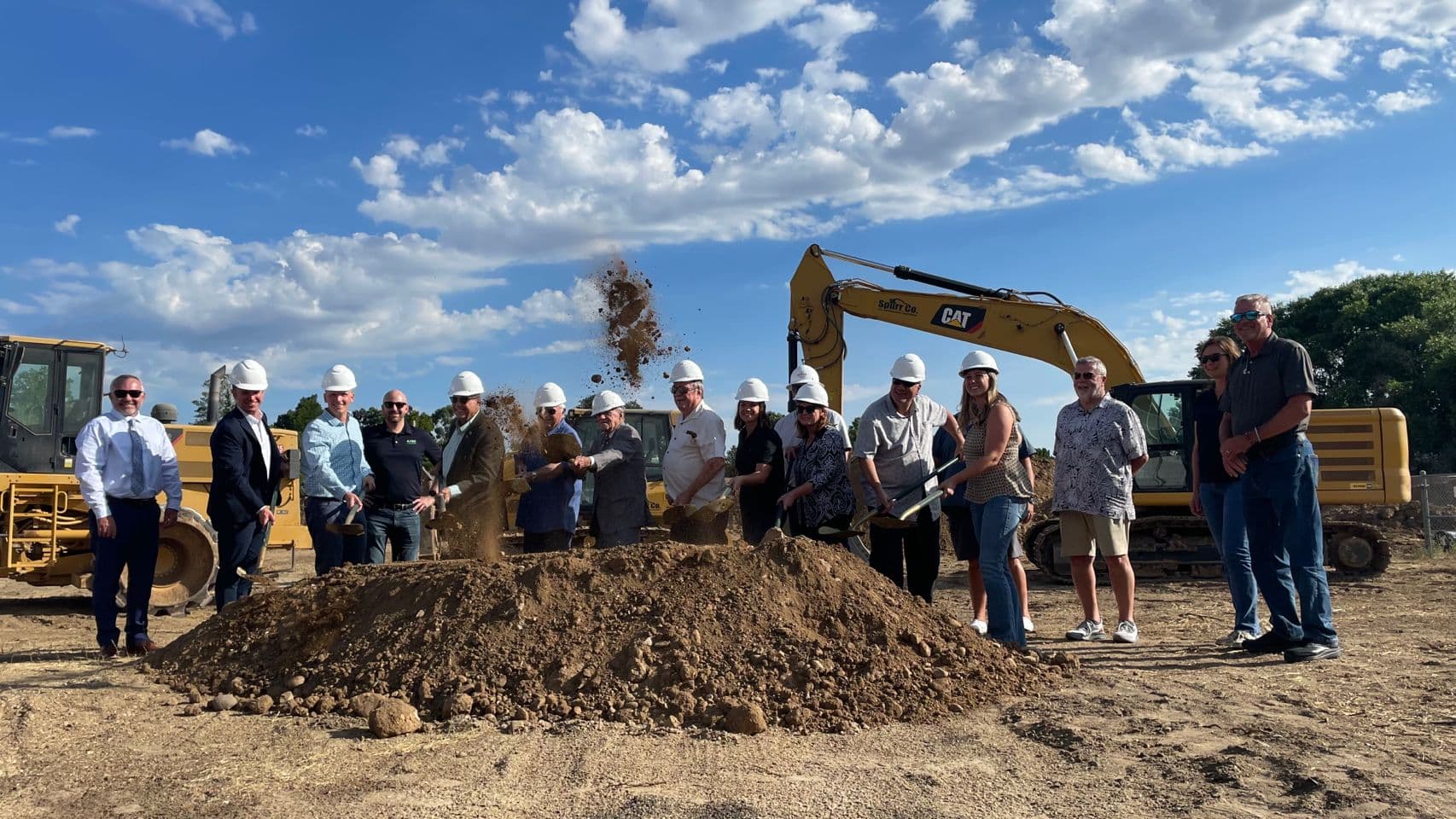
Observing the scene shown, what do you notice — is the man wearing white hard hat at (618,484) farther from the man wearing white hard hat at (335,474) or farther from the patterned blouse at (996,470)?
the patterned blouse at (996,470)

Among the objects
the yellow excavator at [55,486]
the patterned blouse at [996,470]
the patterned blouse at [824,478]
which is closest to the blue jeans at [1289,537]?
the patterned blouse at [996,470]

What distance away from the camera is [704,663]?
463cm

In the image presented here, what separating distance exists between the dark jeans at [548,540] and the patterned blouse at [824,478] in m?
1.53

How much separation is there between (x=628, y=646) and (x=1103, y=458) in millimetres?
2983

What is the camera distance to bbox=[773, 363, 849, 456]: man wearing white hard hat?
20.8 ft

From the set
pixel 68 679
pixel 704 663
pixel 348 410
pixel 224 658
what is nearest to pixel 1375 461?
pixel 704 663

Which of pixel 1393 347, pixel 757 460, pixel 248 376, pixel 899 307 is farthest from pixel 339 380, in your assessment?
pixel 1393 347

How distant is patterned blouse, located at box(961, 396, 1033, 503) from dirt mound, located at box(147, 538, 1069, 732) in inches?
27.6

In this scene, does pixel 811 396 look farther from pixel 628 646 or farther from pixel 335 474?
pixel 335 474

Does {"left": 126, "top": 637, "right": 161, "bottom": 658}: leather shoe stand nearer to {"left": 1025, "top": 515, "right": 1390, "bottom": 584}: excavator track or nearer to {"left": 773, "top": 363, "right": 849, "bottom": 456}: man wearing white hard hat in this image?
{"left": 773, "top": 363, "right": 849, "bottom": 456}: man wearing white hard hat

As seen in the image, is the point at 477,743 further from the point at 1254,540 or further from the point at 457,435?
the point at 1254,540

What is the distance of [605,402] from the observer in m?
6.86

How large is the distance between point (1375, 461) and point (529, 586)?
8.81 m

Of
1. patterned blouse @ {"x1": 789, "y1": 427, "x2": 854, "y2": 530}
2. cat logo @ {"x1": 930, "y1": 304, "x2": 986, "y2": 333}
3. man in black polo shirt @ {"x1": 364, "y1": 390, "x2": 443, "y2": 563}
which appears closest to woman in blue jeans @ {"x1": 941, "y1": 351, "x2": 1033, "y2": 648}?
patterned blouse @ {"x1": 789, "y1": 427, "x2": 854, "y2": 530}
